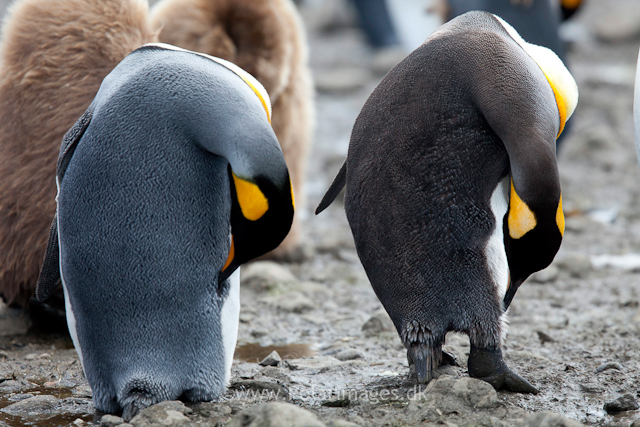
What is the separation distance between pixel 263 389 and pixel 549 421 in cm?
83

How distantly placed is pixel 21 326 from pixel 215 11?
164 cm

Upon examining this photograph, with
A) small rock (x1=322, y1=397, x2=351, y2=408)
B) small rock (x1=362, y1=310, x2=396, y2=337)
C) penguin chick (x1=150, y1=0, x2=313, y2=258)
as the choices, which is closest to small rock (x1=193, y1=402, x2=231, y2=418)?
small rock (x1=322, y1=397, x2=351, y2=408)

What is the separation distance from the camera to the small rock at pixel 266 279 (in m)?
3.58

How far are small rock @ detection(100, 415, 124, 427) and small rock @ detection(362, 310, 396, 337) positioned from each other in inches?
48.9

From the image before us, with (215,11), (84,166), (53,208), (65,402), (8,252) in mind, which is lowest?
(65,402)

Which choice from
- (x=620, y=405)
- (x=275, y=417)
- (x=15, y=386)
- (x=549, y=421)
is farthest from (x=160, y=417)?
(x=620, y=405)

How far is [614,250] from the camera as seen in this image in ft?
14.4

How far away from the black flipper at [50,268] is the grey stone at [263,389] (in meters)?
0.60

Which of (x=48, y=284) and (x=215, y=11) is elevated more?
(x=215, y=11)

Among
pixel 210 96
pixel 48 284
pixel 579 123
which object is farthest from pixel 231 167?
pixel 579 123

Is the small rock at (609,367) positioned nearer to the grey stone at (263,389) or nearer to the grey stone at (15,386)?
the grey stone at (263,389)

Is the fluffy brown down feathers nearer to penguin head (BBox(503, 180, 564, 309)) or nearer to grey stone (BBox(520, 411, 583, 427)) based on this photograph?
penguin head (BBox(503, 180, 564, 309))

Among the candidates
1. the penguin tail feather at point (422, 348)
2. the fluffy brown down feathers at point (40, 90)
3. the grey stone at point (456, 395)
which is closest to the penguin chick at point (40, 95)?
the fluffy brown down feathers at point (40, 90)

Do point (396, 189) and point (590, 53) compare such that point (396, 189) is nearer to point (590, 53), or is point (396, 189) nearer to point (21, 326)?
point (21, 326)
